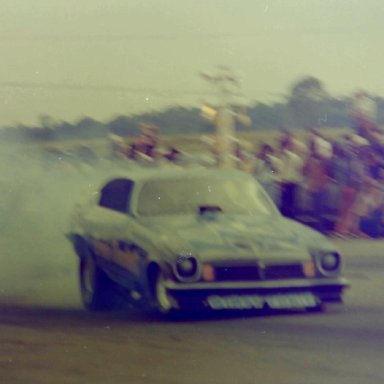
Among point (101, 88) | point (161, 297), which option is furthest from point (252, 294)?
point (101, 88)

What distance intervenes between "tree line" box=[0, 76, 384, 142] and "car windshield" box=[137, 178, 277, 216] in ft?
0.66

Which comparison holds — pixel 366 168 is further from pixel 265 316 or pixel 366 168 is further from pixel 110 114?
pixel 110 114

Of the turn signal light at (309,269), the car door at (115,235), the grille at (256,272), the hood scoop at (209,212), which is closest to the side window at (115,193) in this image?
the car door at (115,235)

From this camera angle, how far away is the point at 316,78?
2.67 metres

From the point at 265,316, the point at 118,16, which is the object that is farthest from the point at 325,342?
the point at 118,16

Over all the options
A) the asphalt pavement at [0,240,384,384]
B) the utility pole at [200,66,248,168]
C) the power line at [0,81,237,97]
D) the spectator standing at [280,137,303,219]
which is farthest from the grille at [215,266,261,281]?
the power line at [0,81,237,97]

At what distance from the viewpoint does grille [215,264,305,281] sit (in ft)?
8.55

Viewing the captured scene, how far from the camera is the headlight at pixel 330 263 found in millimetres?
2631

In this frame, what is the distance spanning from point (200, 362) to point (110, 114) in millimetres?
1005

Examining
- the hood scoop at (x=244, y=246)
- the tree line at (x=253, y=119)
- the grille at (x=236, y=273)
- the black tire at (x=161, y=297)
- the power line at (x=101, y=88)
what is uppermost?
the power line at (x=101, y=88)

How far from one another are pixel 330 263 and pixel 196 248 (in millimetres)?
510

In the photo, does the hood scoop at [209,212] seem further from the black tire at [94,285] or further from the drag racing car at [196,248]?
the black tire at [94,285]

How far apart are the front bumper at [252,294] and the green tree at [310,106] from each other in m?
0.60

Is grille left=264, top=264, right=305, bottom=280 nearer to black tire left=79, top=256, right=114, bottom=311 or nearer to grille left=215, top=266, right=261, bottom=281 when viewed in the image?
grille left=215, top=266, right=261, bottom=281
